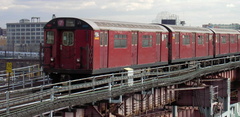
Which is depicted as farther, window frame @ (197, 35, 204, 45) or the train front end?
window frame @ (197, 35, 204, 45)

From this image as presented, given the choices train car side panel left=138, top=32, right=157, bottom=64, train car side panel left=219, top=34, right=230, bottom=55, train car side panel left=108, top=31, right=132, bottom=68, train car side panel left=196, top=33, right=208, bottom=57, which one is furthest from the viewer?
train car side panel left=219, top=34, right=230, bottom=55

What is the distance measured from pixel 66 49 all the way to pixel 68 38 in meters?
0.63

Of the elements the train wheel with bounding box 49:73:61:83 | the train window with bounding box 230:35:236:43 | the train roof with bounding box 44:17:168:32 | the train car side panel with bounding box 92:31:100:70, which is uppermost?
the train roof with bounding box 44:17:168:32

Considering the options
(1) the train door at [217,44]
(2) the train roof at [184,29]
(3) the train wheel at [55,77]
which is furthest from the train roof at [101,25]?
(1) the train door at [217,44]

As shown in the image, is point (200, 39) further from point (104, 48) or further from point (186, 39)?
point (104, 48)

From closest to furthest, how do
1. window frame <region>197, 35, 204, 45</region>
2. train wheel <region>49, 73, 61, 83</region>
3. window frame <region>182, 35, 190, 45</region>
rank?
1. train wheel <region>49, 73, 61, 83</region>
2. window frame <region>182, 35, 190, 45</region>
3. window frame <region>197, 35, 204, 45</region>

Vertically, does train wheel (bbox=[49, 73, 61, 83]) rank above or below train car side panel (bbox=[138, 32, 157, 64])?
below

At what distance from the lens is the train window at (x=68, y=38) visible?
Result: 21469mm

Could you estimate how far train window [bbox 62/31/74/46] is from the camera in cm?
2147

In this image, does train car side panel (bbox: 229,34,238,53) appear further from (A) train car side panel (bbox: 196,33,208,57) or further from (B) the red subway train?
(B) the red subway train

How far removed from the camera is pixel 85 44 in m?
20.9

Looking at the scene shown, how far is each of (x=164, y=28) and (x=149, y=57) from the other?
13.0 feet

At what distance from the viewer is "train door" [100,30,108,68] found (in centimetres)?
2155

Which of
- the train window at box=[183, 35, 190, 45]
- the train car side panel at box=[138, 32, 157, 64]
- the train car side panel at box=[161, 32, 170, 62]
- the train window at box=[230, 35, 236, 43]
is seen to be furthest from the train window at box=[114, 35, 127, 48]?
the train window at box=[230, 35, 236, 43]
